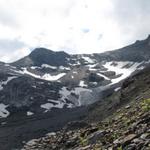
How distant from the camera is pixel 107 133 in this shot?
1927 cm

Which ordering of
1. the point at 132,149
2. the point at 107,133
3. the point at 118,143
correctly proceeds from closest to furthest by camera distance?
1. the point at 132,149
2. the point at 118,143
3. the point at 107,133

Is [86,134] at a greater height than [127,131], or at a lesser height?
greater

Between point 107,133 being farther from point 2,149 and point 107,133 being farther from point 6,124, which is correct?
point 6,124

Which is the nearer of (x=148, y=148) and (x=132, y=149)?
(x=148, y=148)

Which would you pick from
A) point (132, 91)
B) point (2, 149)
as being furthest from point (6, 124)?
point (132, 91)

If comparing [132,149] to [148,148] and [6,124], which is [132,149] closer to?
[148,148]

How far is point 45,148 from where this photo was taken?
1131 inches

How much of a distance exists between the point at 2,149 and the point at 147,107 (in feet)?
268

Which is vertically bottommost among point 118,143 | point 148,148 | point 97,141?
point 148,148

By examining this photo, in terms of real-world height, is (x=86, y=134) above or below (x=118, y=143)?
above

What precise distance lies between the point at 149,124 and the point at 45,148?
14.9 m

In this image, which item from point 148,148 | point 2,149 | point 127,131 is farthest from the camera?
point 2,149

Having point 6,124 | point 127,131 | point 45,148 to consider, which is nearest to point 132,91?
point 45,148

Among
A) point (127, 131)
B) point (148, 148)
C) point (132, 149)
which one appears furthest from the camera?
point (127, 131)
